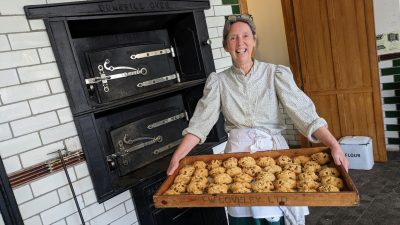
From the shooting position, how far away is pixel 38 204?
154 cm

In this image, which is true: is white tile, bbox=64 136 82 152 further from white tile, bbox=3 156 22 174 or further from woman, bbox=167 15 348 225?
woman, bbox=167 15 348 225

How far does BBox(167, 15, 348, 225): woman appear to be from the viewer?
5.14ft

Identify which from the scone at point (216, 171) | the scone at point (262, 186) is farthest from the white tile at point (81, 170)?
the scone at point (262, 186)

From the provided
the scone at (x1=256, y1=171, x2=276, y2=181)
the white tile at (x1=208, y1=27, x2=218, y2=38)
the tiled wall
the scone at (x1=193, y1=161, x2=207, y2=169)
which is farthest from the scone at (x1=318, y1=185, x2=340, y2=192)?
the tiled wall

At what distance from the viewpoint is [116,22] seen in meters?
1.88

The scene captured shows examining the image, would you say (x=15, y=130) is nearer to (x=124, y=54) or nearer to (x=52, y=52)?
(x=52, y=52)

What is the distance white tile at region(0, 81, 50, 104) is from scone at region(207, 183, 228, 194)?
950 mm

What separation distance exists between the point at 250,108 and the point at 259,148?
222 mm

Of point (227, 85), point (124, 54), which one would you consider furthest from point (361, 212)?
point (124, 54)

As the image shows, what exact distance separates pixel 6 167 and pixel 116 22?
1.00 metres

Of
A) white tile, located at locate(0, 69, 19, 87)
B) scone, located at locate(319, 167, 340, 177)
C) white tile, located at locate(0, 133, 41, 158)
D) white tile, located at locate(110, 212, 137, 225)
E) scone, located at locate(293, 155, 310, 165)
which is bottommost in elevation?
white tile, located at locate(110, 212, 137, 225)

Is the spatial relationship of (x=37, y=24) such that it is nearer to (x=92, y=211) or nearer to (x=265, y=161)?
(x=92, y=211)

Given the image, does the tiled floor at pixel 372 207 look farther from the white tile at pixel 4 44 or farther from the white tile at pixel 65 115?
the white tile at pixel 4 44

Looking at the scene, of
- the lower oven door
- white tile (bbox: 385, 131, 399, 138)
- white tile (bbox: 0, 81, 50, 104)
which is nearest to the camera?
white tile (bbox: 0, 81, 50, 104)
